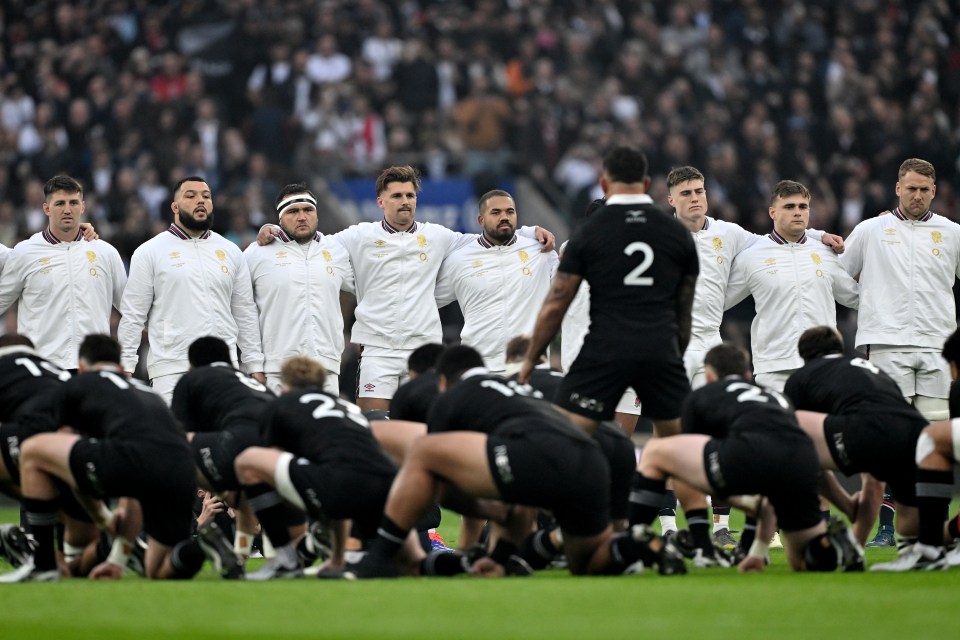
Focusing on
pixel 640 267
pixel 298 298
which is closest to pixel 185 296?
pixel 298 298

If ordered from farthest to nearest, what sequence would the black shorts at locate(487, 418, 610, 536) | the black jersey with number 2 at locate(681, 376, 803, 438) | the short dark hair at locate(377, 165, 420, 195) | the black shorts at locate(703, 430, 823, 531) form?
the short dark hair at locate(377, 165, 420, 195)
the black jersey with number 2 at locate(681, 376, 803, 438)
the black shorts at locate(703, 430, 823, 531)
the black shorts at locate(487, 418, 610, 536)

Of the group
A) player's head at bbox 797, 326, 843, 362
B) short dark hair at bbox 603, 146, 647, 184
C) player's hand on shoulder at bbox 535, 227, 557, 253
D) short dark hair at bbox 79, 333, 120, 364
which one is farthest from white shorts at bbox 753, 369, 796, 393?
short dark hair at bbox 79, 333, 120, 364

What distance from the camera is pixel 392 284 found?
1285cm

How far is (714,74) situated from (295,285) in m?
13.9

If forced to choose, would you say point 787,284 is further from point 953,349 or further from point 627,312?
point 627,312

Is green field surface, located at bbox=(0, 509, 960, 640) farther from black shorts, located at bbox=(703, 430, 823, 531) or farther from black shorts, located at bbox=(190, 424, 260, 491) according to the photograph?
black shorts, located at bbox=(190, 424, 260, 491)

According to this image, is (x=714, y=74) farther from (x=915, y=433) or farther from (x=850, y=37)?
(x=915, y=433)

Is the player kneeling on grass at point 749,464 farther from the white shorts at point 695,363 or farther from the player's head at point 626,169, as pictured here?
the white shorts at point 695,363

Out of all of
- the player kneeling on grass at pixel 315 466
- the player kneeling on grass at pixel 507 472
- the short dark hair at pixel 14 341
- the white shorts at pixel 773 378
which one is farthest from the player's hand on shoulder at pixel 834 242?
the short dark hair at pixel 14 341

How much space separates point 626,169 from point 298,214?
3.83m

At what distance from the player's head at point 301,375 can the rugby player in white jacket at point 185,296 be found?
2688 mm

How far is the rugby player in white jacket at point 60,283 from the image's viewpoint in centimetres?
1253

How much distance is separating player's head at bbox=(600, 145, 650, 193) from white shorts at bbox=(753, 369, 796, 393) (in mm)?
3259

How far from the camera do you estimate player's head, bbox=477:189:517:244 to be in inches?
503
